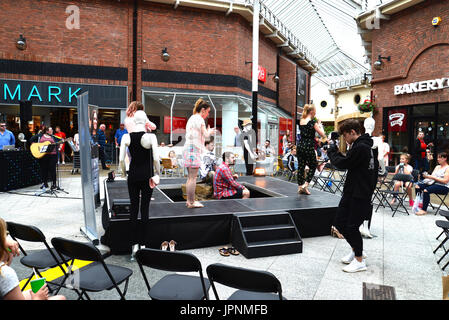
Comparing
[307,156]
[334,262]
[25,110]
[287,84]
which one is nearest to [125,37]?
[25,110]

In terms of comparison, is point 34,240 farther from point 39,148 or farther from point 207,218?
point 39,148

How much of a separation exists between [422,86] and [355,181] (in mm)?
10538

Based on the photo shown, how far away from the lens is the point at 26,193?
8.63 m

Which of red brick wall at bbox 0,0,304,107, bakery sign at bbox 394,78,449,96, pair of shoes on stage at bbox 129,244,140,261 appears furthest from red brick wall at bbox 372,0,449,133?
pair of shoes on stage at bbox 129,244,140,261

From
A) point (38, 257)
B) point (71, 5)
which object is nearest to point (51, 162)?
point (38, 257)

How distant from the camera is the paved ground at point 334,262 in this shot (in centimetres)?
347

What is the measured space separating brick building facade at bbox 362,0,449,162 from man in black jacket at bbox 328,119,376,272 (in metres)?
9.54

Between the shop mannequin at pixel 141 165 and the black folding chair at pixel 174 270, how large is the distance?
1.63 m

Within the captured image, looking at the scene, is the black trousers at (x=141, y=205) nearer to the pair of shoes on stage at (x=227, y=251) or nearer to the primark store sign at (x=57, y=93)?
the pair of shoes on stage at (x=227, y=251)

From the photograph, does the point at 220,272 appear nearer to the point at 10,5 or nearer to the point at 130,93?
the point at 130,93

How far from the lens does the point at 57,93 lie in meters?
14.1

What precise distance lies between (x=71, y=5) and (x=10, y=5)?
228 centimetres

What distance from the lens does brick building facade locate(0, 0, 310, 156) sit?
13.6 meters

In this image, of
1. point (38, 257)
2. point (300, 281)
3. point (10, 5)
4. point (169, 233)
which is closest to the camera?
point (38, 257)
